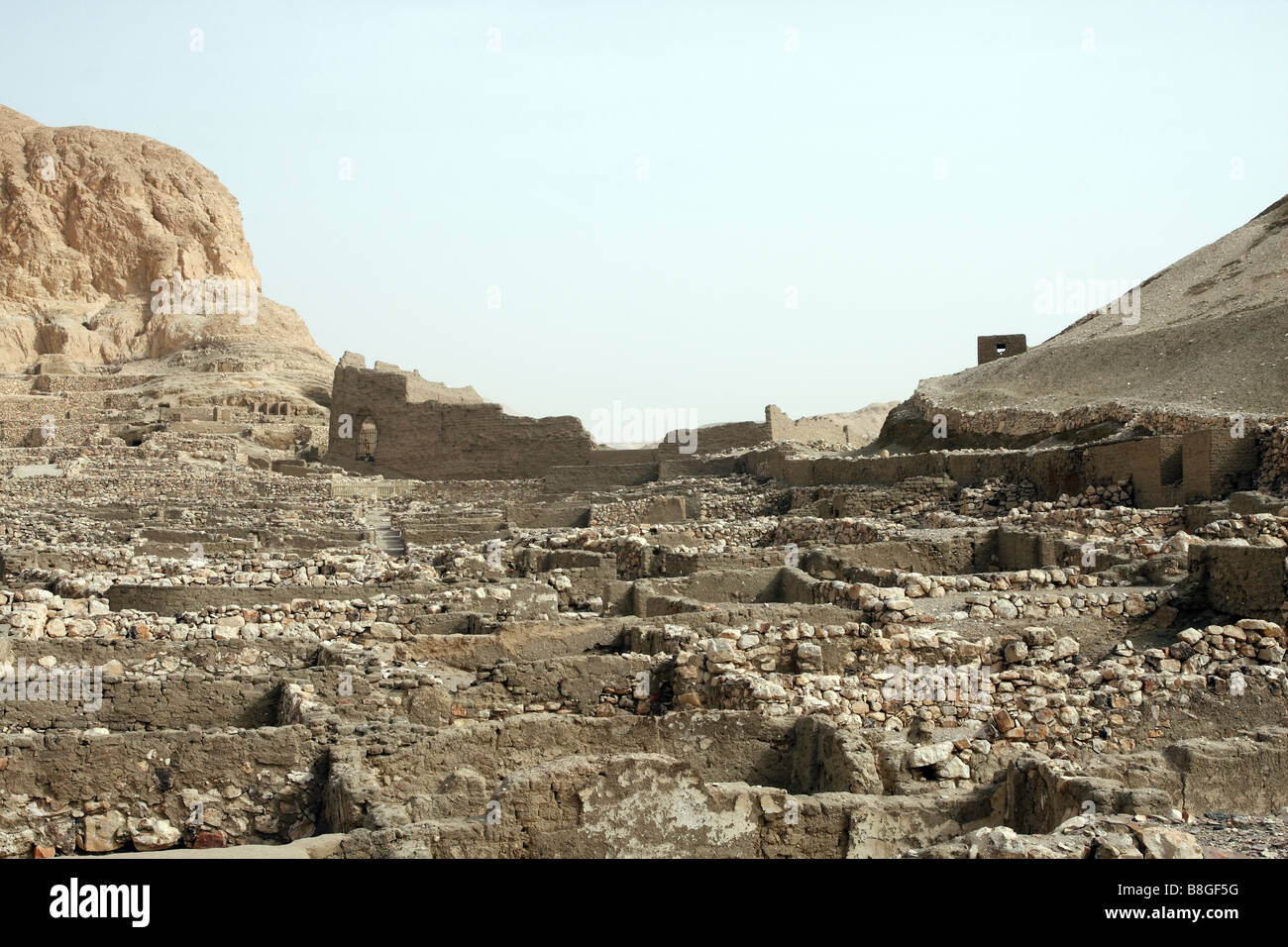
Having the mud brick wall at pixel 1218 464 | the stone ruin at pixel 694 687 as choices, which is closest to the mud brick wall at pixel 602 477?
the stone ruin at pixel 694 687

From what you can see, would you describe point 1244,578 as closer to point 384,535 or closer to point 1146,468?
point 1146,468

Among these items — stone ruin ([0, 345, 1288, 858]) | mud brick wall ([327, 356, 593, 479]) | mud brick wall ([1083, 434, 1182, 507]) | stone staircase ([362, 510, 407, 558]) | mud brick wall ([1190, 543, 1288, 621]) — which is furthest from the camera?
mud brick wall ([327, 356, 593, 479])

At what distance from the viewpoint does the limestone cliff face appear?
65625mm

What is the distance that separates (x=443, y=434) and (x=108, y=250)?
1802 inches

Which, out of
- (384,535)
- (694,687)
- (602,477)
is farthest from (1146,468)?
(602,477)

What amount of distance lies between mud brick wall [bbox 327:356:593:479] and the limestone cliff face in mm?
28860

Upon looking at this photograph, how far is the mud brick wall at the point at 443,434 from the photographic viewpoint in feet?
111

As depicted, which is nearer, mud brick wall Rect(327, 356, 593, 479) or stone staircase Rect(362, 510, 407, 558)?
stone staircase Rect(362, 510, 407, 558)

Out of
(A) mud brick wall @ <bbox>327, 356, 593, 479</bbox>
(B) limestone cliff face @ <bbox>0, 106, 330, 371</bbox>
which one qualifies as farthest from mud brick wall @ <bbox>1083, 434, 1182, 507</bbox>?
(B) limestone cliff face @ <bbox>0, 106, 330, 371</bbox>

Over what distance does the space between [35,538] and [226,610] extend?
9516mm

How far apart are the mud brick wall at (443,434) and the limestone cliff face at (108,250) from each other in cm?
2886

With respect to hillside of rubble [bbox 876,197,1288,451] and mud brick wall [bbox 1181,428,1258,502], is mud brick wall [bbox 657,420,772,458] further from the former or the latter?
mud brick wall [bbox 1181,428,1258,502]

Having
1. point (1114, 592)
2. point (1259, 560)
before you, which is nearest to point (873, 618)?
point (1114, 592)

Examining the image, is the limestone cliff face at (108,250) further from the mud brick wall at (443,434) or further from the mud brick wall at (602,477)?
the mud brick wall at (602,477)
